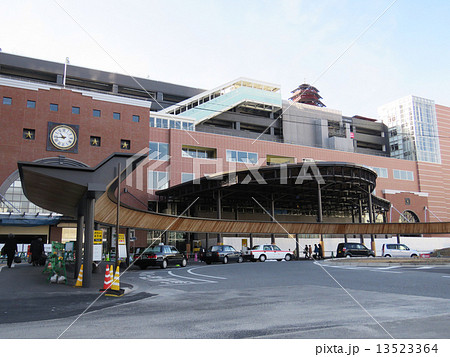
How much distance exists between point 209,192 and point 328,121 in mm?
41691

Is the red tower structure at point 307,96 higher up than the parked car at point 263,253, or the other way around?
the red tower structure at point 307,96

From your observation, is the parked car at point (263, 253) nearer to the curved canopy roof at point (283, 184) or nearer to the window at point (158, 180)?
the curved canopy roof at point (283, 184)

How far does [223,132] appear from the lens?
67.1 meters

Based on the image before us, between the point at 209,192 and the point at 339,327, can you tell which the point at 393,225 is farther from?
the point at 339,327

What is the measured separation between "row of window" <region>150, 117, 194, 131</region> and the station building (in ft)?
0.50

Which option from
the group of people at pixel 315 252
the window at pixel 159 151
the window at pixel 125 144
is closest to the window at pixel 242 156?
the window at pixel 159 151

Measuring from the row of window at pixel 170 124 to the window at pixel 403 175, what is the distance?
44.8 meters

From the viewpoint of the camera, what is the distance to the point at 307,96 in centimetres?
10969

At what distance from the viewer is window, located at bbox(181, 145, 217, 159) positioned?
190ft

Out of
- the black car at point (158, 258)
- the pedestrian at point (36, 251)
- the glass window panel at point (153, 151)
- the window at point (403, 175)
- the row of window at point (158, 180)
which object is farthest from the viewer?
the window at point (403, 175)

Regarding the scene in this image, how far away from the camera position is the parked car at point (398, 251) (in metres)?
40.0

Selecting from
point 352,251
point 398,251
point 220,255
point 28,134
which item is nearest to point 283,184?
point 352,251

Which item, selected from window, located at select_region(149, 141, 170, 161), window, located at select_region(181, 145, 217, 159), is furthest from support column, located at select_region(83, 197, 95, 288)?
window, located at select_region(181, 145, 217, 159)

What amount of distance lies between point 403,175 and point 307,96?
38.5 metres
